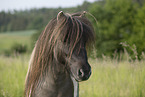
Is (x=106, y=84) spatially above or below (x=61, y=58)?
below

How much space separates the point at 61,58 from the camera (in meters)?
1.62

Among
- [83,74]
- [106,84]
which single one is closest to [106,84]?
[106,84]

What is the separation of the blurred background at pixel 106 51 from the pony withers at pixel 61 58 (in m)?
0.60

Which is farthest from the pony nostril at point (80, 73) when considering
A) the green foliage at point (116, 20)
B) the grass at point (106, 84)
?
the green foliage at point (116, 20)

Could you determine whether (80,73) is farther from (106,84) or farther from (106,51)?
(106,51)

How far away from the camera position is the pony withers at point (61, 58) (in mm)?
1507

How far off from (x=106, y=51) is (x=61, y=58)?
63.6 feet

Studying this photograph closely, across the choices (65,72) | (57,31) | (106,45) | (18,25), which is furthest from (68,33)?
(18,25)

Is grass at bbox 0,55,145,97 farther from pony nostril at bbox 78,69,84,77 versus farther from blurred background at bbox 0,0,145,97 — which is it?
pony nostril at bbox 78,69,84,77

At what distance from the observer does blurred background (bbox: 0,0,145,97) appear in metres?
3.59

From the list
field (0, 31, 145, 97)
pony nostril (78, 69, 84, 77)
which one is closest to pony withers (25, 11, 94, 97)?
pony nostril (78, 69, 84, 77)

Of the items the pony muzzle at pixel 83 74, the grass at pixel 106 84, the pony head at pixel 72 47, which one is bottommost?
the grass at pixel 106 84

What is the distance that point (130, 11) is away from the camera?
22.9 metres

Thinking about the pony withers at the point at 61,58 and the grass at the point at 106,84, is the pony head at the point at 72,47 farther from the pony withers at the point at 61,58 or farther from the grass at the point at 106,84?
the grass at the point at 106,84
